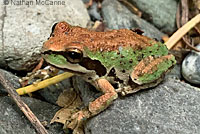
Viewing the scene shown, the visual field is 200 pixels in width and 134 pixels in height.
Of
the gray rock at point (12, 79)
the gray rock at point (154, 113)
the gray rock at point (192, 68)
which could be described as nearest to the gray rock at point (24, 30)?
the gray rock at point (12, 79)

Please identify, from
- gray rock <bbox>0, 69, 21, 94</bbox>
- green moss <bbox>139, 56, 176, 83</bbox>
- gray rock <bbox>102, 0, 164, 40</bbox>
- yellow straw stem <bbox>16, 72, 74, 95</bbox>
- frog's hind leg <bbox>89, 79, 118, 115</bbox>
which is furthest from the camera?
Answer: gray rock <bbox>102, 0, 164, 40</bbox>

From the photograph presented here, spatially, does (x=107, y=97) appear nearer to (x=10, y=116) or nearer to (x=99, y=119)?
(x=99, y=119)

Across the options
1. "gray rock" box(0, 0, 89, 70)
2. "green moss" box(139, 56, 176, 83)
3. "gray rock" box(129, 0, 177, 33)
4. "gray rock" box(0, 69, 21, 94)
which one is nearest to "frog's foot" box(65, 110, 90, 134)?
"green moss" box(139, 56, 176, 83)

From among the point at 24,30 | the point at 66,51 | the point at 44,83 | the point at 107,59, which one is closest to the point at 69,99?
the point at 44,83

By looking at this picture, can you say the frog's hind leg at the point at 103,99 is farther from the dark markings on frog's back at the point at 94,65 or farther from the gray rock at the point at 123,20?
the gray rock at the point at 123,20

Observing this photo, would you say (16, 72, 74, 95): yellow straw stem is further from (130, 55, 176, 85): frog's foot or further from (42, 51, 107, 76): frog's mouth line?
(130, 55, 176, 85): frog's foot

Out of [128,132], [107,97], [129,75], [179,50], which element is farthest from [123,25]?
[128,132]
